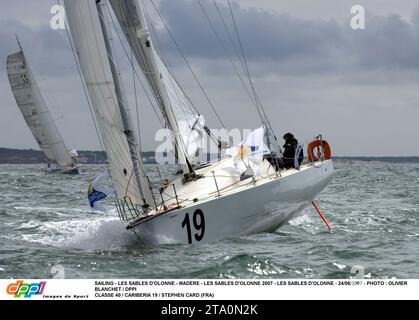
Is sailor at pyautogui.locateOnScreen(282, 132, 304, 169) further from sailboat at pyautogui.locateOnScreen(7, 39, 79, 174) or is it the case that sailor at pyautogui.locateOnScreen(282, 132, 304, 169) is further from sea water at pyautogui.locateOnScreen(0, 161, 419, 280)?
sailboat at pyautogui.locateOnScreen(7, 39, 79, 174)

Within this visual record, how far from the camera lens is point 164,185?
47.9ft

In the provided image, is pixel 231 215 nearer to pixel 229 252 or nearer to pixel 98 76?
pixel 229 252

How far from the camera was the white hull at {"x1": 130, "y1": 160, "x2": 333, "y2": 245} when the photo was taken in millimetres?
11594

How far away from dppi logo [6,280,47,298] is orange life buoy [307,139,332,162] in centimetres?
890

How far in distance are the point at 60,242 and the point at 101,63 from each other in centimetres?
340

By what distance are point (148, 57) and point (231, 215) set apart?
392 cm

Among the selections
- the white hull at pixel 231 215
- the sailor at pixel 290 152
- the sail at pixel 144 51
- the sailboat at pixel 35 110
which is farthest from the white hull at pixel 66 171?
the white hull at pixel 231 215

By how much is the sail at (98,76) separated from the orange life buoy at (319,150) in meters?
4.41

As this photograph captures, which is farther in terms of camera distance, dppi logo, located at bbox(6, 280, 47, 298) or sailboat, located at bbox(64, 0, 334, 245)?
sailboat, located at bbox(64, 0, 334, 245)

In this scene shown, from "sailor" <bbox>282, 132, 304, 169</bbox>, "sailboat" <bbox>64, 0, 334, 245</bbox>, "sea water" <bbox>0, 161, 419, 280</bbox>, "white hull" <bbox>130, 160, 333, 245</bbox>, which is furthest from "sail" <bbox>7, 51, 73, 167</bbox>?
"white hull" <bbox>130, 160, 333, 245</bbox>

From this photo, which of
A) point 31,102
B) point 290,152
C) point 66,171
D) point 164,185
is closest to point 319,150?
point 290,152

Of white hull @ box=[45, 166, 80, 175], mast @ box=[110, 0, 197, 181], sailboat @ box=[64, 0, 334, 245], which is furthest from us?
white hull @ box=[45, 166, 80, 175]

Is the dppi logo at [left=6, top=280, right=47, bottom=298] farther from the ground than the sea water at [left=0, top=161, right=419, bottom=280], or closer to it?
farther from the ground

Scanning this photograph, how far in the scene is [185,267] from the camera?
9836 mm
